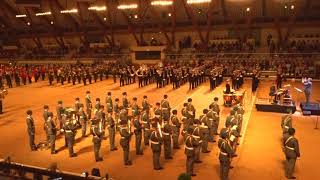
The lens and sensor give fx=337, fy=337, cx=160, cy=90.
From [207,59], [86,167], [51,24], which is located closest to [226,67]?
[207,59]

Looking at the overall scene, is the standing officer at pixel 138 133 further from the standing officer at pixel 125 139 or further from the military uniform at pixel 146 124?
the standing officer at pixel 125 139

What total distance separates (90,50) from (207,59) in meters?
18.1

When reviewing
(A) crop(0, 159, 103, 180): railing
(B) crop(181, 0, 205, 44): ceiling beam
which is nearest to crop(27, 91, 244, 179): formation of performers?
(A) crop(0, 159, 103, 180): railing

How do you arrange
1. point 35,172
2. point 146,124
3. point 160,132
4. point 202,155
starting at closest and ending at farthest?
point 35,172 < point 160,132 < point 202,155 < point 146,124

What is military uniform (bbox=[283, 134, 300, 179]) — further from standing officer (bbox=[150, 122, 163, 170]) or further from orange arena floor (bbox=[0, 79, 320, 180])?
standing officer (bbox=[150, 122, 163, 170])

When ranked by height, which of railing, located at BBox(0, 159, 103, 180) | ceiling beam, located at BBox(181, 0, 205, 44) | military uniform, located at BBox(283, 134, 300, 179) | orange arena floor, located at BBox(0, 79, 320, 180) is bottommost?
orange arena floor, located at BBox(0, 79, 320, 180)

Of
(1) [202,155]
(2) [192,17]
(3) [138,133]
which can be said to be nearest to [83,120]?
(3) [138,133]

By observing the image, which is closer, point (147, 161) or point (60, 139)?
point (147, 161)

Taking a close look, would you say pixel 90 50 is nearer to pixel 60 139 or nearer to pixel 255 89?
pixel 255 89

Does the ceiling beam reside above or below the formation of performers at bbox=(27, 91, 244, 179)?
above

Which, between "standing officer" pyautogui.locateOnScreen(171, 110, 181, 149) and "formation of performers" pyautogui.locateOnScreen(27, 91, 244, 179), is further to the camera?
"standing officer" pyautogui.locateOnScreen(171, 110, 181, 149)

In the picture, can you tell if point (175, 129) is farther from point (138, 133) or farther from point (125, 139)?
point (125, 139)

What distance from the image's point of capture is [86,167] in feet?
41.1

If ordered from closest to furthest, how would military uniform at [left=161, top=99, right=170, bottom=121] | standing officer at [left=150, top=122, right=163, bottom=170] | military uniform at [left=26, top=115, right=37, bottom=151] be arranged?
standing officer at [left=150, top=122, right=163, bottom=170], military uniform at [left=26, top=115, right=37, bottom=151], military uniform at [left=161, top=99, right=170, bottom=121]
